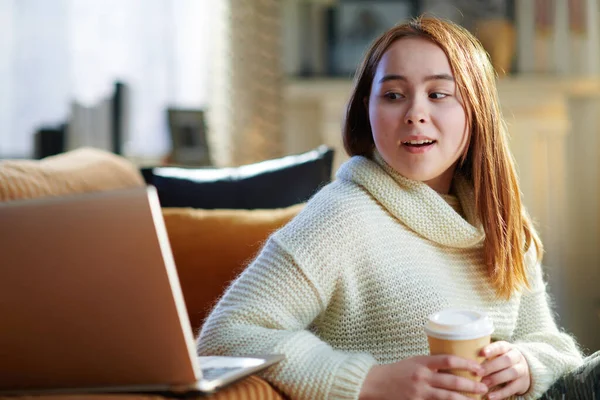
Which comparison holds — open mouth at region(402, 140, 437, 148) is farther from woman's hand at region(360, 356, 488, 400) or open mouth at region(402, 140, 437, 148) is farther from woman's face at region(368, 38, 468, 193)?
woman's hand at region(360, 356, 488, 400)

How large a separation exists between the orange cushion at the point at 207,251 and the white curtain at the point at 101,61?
1825 mm

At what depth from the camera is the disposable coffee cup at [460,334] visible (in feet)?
2.98

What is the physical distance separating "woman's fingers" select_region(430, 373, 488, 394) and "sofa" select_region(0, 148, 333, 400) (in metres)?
0.78

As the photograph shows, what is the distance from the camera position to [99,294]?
0.81 metres

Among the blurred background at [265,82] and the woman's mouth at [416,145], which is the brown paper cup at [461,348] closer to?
the woman's mouth at [416,145]

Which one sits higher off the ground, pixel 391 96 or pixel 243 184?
pixel 391 96

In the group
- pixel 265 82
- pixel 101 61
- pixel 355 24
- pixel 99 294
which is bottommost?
pixel 99 294

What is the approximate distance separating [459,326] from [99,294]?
0.40 meters

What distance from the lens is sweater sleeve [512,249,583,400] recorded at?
1146 mm

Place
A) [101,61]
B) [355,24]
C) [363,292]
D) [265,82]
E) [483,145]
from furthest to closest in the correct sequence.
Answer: [355,24] < [265,82] < [101,61] < [483,145] < [363,292]

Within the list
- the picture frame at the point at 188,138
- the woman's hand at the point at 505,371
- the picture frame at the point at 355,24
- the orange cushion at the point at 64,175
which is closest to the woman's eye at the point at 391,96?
the woman's hand at the point at 505,371

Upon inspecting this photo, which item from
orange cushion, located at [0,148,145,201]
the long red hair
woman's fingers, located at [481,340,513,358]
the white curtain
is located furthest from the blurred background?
woman's fingers, located at [481,340,513,358]

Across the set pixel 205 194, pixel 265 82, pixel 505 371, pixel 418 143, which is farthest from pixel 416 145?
pixel 265 82

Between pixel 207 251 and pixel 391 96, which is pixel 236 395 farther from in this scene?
pixel 207 251
